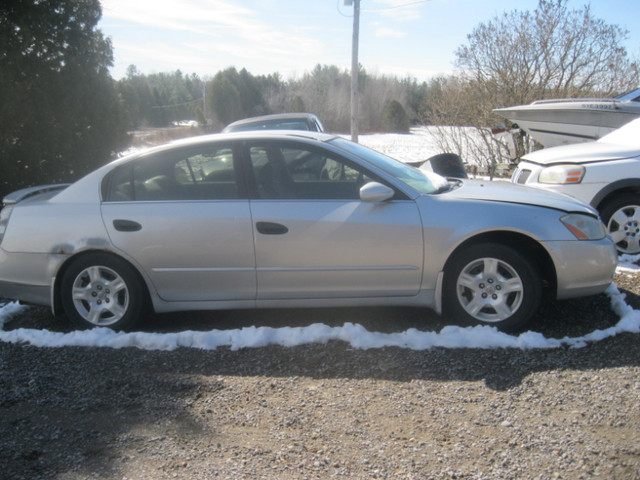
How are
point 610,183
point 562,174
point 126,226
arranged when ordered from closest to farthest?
1. point 126,226
2. point 610,183
3. point 562,174

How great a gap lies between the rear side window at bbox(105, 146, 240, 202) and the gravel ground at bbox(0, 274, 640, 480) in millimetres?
1222

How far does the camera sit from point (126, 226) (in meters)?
4.53

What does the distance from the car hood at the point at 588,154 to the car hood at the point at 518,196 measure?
1.83 meters

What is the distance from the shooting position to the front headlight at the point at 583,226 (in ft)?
14.2

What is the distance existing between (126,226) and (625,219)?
16.4ft

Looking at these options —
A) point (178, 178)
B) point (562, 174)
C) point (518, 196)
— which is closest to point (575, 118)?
point (562, 174)

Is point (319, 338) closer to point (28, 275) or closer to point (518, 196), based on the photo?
point (518, 196)

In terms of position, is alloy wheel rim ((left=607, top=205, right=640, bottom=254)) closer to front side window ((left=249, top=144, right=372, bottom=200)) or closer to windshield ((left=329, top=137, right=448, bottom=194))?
windshield ((left=329, top=137, right=448, bottom=194))

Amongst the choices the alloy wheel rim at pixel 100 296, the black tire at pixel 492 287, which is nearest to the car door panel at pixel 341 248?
the black tire at pixel 492 287

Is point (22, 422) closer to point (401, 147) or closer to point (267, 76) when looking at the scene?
point (401, 147)

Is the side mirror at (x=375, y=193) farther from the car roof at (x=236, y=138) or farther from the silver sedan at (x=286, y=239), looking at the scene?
the car roof at (x=236, y=138)

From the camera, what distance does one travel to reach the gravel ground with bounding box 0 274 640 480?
2.79 m

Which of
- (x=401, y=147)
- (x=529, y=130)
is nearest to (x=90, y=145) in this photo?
(x=529, y=130)

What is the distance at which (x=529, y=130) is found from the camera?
31.7 feet
